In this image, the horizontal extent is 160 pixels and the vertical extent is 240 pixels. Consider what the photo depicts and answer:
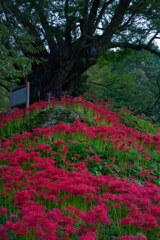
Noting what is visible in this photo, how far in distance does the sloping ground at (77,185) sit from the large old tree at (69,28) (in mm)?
5461

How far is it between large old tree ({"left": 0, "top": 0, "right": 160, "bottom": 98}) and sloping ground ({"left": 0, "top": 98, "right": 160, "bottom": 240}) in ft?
17.9

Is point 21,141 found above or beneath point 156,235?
above

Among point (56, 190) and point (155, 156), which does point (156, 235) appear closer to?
point (56, 190)

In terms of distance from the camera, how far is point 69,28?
16234 millimetres

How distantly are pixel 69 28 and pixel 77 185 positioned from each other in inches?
465

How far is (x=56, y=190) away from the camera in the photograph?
17.5 ft

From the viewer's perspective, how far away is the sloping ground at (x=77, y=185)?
14.9 ft

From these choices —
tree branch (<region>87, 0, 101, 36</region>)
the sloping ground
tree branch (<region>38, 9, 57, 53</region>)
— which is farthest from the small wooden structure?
tree branch (<region>87, 0, 101, 36</region>)

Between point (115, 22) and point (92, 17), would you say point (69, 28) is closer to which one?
point (92, 17)

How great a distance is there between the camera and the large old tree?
15406 mm

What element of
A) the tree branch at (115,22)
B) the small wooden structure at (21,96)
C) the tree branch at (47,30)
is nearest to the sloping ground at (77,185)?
the small wooden structure at (21,96)

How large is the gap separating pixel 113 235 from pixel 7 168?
7.08ft

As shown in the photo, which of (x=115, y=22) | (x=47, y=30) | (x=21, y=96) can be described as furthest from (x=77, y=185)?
(x=47, y=30)

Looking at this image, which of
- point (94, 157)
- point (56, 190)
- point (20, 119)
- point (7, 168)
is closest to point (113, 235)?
point (56, 190)
